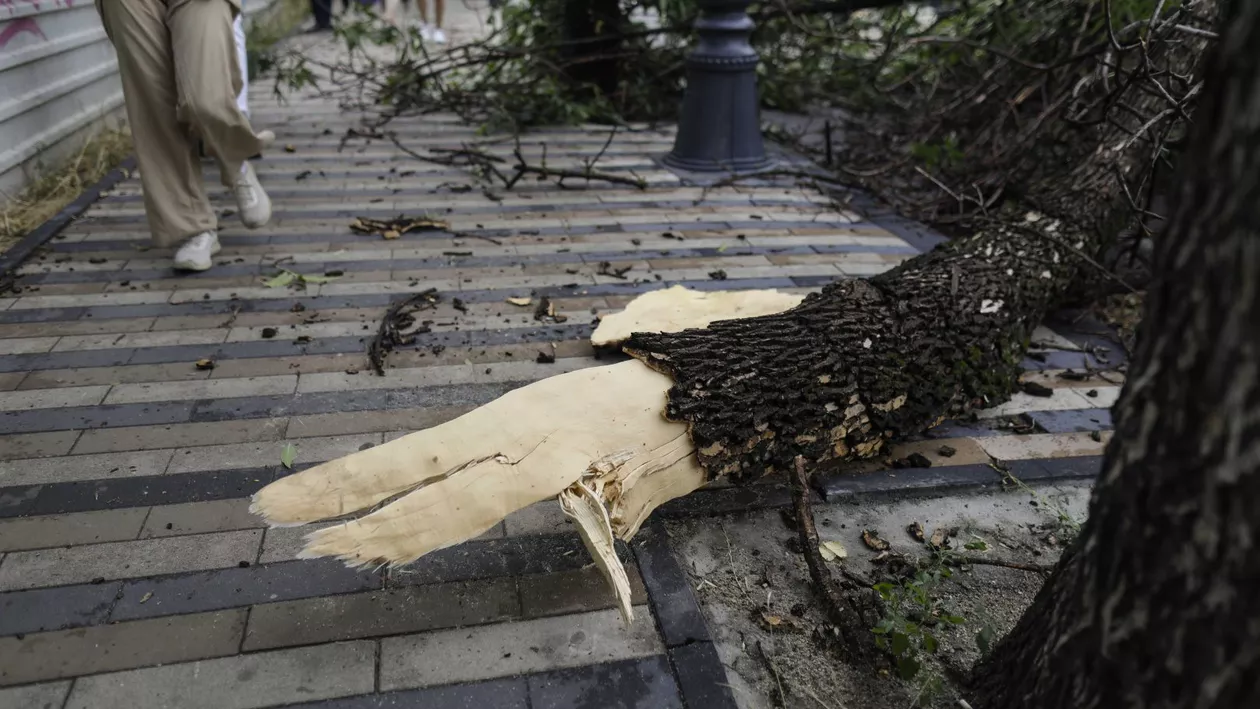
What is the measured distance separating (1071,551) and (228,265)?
3578 mm

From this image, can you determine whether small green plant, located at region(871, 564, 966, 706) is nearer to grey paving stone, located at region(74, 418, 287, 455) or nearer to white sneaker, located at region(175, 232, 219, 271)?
grey paving stone, located at region(74, 418, 287, 455)

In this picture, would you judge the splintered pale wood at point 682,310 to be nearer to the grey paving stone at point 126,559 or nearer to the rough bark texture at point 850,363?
the rough bark texture at point 850,363

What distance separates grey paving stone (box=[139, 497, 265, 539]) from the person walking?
182 cm

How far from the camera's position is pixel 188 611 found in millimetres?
1898

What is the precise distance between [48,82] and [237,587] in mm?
4187

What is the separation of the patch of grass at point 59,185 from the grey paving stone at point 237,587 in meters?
2.73

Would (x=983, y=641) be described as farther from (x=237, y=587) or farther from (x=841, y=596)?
(x=237, y=587)

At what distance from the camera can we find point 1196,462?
1.08m

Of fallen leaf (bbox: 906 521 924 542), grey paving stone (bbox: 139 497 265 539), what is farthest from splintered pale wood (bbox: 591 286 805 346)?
grey paving stone (bbox: 139 497 265 539)

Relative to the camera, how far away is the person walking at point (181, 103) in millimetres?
3359

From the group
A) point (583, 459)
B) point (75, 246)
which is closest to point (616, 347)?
point (583, 459)

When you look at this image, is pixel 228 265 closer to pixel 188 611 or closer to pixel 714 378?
pixel 188 611

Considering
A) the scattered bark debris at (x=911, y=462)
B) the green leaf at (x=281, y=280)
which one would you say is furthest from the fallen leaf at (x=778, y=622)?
the green leaf at (x=281, y=280)

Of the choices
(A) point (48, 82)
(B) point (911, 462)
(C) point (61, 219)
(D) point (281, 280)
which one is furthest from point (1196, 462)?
(A) point (48, 82)
